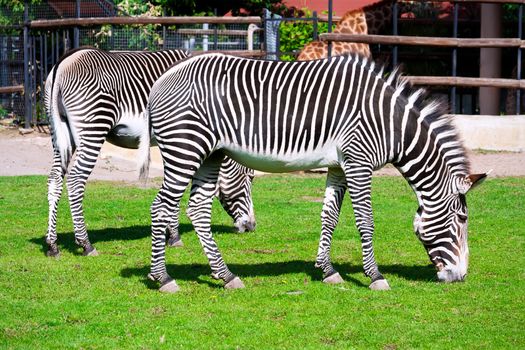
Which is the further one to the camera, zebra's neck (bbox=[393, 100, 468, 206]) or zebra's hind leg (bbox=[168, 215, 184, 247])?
zebra's hind leg (bbox=[168, 215, 184, 247])

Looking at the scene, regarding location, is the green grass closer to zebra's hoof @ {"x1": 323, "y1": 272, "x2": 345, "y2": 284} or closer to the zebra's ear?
zebra's hoof @ {"x1": 323, "y1": 272, "x2": 345, "y2": 284}

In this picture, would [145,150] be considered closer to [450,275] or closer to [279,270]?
[279,270]

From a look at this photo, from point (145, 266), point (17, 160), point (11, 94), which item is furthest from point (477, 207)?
point (11, 94)

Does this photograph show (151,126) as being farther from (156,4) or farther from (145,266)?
(156,4)

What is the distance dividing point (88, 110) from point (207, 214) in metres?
2.33

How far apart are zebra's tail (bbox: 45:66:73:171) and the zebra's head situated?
4124 millimetres

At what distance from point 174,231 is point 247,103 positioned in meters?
2.71

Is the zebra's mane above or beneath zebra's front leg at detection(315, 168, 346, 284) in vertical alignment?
above

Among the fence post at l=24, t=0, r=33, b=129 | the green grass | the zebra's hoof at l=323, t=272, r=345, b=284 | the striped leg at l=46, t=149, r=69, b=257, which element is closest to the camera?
the green grass

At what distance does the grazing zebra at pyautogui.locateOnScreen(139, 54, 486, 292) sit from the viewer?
8625 mm

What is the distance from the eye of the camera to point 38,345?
698 cm

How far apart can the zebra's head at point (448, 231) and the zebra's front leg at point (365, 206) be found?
21.2 inches

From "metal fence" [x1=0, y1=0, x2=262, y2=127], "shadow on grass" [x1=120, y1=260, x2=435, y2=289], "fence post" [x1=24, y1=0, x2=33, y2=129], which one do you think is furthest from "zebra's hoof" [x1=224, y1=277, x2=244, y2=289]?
"fence post" [x1=24, y1=0, x2=33, y2=129]

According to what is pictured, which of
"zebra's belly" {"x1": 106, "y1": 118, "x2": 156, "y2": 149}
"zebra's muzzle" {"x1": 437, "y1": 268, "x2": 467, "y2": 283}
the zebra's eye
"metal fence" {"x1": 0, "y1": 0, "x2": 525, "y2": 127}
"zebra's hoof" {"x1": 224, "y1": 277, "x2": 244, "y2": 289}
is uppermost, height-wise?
"metal fence" {"x1": 0, "y1": 0, "x2": 525, "y2": 127}
